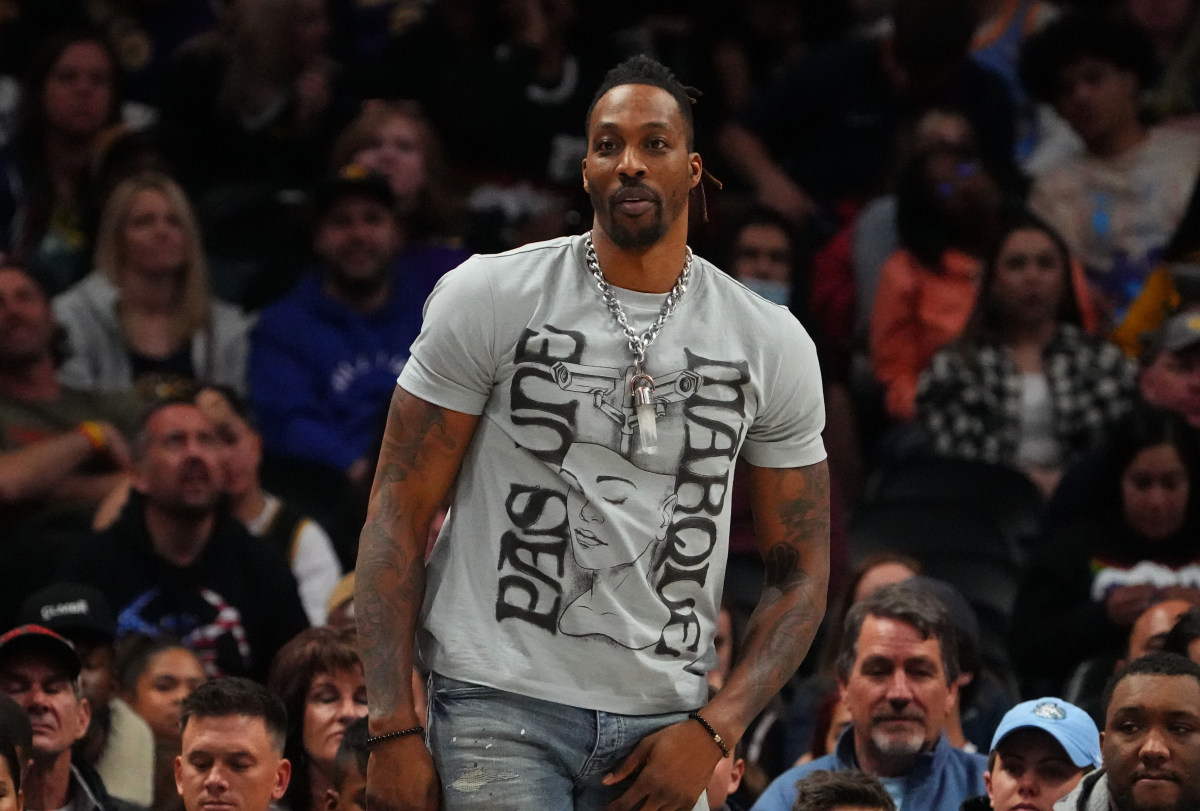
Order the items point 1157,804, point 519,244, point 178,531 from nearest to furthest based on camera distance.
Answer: point 1157,804, point 178,531, point 519,244

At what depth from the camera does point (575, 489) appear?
9.82 feet

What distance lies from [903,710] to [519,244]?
3.81m

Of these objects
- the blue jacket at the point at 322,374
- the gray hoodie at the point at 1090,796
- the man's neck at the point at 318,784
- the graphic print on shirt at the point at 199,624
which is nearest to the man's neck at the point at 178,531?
the graphic print on shirt at the point at 199,624

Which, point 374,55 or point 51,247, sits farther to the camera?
point 374,55

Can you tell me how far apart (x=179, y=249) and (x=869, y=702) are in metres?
3.61

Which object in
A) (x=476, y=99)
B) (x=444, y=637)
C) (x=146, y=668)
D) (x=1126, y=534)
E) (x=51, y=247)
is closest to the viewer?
(x=444, y=637)

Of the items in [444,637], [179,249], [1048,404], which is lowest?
[444,637]

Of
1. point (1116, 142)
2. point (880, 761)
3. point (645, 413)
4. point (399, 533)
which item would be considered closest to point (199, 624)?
point (880, 761)

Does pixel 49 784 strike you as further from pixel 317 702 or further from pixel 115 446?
pixel 115 446

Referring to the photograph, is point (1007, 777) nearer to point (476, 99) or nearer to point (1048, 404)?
point (1048, 404)

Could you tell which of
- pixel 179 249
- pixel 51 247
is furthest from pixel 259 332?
pixel 51 247

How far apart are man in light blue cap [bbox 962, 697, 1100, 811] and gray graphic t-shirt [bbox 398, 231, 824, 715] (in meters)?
1.55

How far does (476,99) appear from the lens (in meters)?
8.47

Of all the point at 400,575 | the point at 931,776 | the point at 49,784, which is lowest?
the point at 49,784
